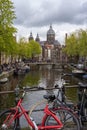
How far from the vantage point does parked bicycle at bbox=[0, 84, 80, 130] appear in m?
6.23

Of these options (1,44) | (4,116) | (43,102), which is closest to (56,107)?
(43,102)

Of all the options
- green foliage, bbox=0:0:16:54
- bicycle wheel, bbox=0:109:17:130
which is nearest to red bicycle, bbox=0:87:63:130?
bicycle wheel, bbox=0:109:17:130

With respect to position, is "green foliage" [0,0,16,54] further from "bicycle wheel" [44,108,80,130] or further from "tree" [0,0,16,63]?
"bicycle wheel" [44,108,80,130]

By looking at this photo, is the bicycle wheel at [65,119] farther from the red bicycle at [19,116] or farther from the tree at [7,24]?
the tree at [7,24]

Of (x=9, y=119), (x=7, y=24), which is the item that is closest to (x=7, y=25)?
(x=7, y=24)

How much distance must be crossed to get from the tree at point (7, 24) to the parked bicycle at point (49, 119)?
3105 cm

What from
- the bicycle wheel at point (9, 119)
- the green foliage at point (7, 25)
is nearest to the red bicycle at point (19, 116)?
the bicycle wheel at point (9, 119)

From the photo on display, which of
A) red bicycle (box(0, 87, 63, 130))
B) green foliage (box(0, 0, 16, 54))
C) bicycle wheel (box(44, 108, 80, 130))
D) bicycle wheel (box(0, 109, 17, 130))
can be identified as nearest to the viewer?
bicycle wheel (box(44, 108, 80, 130))

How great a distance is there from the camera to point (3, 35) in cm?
3788

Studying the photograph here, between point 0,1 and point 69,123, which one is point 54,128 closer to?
point 69,123

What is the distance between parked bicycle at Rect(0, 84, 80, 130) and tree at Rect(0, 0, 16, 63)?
31046 mm

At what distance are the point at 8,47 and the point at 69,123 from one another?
105 ft

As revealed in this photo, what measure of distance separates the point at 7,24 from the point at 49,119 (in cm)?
3269

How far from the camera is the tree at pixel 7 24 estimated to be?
3783 centimetres
